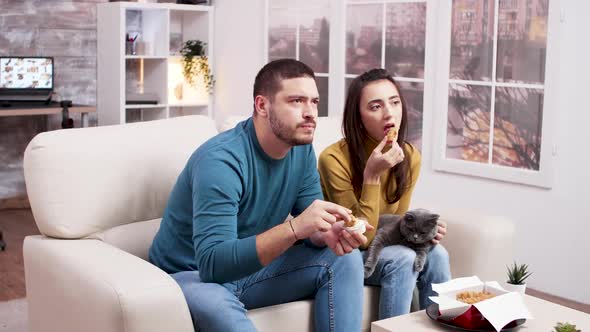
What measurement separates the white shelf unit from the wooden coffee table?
163 inches

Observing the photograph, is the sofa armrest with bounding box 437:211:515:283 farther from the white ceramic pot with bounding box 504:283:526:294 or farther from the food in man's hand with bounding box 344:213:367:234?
the food in man's hand with bounding box 344:213:367:234

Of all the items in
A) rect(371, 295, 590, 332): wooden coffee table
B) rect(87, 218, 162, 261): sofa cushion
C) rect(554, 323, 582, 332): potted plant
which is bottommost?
rect(371, 295, 590, 332): wooden coffee table

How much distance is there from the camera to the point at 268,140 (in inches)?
100.0

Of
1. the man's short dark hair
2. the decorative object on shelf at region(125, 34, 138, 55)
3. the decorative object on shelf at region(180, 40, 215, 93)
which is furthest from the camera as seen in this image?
the decorative object on shelf at region(180, 40, 215, 93)

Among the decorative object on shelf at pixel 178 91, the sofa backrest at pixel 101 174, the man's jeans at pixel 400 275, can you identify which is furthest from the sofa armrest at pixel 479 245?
the decorative object on shelf at pixel 178 91

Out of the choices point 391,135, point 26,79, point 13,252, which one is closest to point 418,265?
→ point 391,135

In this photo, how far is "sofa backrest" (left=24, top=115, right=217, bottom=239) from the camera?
8.54ft

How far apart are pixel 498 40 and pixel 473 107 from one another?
0.38 m

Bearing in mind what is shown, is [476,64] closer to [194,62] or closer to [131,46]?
[194,62]

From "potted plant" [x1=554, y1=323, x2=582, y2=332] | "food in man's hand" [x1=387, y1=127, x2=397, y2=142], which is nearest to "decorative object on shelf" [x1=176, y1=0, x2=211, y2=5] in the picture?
"food in man's hand" [x1=387, y1=127, x2=397, y2=142]

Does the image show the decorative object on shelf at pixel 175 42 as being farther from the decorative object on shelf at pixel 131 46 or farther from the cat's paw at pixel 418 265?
the cat's paw at pixel 418 265

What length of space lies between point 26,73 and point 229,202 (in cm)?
393

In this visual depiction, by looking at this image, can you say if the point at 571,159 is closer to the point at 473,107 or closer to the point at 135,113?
the point at 473,107

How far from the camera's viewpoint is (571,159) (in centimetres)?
414
